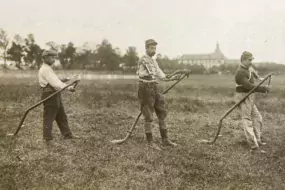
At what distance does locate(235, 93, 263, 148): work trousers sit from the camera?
7347 millimetres

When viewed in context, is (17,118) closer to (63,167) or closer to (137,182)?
(63,167)

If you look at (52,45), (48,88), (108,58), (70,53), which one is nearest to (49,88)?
(48,88)

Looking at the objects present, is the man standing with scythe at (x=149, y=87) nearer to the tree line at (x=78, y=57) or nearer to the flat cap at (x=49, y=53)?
the flat cap at (x=49, y=53)

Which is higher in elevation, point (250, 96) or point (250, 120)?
point (250, 96)

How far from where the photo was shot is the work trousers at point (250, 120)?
7.35 metres

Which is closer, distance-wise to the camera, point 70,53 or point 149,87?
point 149,87

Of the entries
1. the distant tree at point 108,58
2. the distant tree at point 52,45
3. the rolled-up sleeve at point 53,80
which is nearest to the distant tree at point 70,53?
the distant tree at point 108,58

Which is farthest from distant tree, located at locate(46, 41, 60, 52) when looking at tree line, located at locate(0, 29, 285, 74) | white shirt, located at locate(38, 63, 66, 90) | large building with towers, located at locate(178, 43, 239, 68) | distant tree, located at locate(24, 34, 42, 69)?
large building with towers, located at locate(178, 43, 239, 68)

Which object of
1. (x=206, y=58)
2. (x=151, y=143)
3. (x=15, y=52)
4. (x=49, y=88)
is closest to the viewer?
(x=49, y=88)

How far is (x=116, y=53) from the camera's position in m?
53.3

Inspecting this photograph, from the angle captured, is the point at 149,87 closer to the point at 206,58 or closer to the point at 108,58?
the point at 108,58

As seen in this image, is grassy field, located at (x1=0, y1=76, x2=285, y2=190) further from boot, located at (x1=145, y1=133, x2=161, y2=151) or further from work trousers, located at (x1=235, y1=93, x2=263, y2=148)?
work trousers, located at (x1=235, y1=93, x2=263, y2=148)

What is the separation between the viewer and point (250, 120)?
7.61 m

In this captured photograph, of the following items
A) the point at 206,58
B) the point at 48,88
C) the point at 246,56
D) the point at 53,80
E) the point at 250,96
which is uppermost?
the point at 206,58
